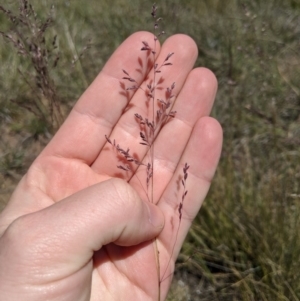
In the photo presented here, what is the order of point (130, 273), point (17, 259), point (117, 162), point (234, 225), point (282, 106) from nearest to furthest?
point (17, 259) → point (130, 273) → point (117, 162) → point (234, 225) → point (282, 106)

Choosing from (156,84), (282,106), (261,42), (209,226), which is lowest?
(209,226)

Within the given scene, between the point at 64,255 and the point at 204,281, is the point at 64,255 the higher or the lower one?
the higher one

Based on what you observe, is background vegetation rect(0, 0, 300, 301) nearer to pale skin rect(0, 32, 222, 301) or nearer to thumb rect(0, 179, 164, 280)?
pale skin rect(0, 32, 222, 301)

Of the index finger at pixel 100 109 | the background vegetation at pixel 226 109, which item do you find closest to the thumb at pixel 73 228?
the index finger at pixel 100 109

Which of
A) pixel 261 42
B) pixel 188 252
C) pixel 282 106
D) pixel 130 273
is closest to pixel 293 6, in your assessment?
pixel 261 42

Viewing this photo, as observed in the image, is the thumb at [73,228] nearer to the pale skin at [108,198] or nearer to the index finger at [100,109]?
the pale skin at [108,198]

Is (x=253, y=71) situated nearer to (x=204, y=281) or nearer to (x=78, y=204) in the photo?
(x=204, y=281)

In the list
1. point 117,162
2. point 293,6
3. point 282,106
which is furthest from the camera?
point 293,6

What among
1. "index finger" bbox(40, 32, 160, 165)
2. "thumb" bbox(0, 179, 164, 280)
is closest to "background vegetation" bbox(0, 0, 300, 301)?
"index finger" bbox(40, 32, 160, 165)

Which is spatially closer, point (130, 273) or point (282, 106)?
point (130, 273)
